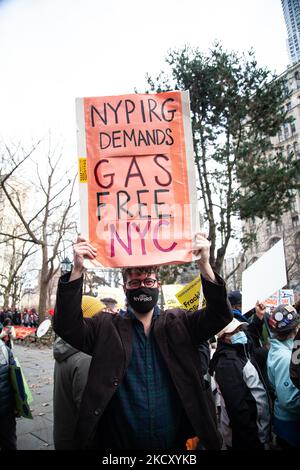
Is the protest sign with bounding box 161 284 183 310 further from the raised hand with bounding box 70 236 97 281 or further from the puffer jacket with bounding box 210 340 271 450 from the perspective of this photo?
the raised hand with bounding box 70 236 97 281

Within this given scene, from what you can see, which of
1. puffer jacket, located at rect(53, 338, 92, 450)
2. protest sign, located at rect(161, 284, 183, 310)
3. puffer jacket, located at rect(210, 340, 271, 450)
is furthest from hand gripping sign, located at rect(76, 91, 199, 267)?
protest sign, located at rect(161, 284, 183, 310)

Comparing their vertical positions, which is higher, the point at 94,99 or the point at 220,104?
the point at 220,104

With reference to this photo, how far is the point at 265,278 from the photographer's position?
11.3 feet

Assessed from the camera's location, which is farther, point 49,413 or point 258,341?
point 49,413

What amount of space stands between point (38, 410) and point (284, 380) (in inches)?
196

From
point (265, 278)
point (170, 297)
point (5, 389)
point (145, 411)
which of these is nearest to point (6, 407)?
point (5, 389)

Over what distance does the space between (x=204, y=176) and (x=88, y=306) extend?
9968 millimetres

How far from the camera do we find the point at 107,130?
229 centimetres

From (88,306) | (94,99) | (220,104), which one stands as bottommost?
(88,306)

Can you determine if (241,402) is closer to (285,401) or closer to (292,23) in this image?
(285,401)

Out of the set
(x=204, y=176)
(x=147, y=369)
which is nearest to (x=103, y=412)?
(x=147, y=369)

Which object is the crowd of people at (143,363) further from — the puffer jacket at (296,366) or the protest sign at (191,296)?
the protest sign at (191,296)

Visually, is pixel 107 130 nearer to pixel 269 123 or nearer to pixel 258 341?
pixel 258 341

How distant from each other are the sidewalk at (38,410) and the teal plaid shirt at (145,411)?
10.5 feet
